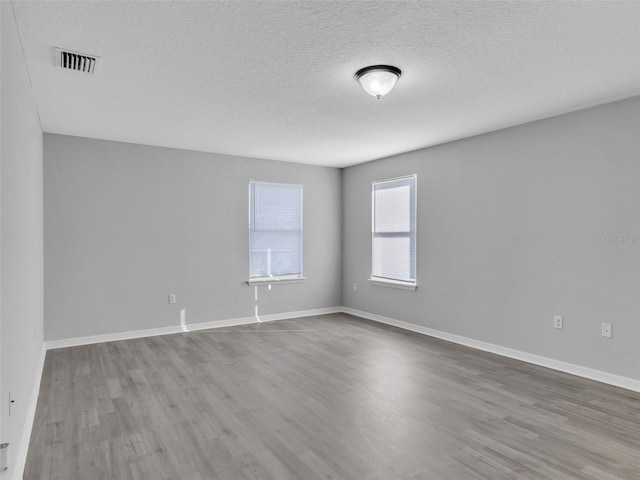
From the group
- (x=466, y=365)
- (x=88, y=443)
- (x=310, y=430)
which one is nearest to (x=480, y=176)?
(x=466, y=365)

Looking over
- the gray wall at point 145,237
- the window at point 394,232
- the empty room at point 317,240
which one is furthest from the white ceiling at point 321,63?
the window at point 394,232

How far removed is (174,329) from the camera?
538 cm

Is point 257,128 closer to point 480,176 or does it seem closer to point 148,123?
point 148,123

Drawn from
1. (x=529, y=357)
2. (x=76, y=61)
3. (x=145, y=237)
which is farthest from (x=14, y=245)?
(x=529, y=357)

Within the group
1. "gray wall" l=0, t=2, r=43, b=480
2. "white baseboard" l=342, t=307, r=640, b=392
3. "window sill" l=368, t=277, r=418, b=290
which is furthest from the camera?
"window sill" l=368, t=277, r=418, b=290

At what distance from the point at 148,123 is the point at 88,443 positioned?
307cm

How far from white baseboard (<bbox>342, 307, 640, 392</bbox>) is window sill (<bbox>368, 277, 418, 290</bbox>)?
0.50 metres

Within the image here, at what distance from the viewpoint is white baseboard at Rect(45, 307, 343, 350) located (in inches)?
186

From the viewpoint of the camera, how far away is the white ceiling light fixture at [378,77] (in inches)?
111

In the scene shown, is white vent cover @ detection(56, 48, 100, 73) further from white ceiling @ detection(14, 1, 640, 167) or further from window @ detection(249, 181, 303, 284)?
window @ detection(249, 181, 303, 284)

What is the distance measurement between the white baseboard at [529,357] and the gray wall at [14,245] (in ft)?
13.9

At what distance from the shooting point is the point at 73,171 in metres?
4.76

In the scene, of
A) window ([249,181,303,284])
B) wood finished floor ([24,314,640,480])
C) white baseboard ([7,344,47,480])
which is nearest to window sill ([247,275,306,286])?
window ([249,181,303,284])

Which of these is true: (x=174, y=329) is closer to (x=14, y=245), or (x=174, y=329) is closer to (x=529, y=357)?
(x=14, y=245)
